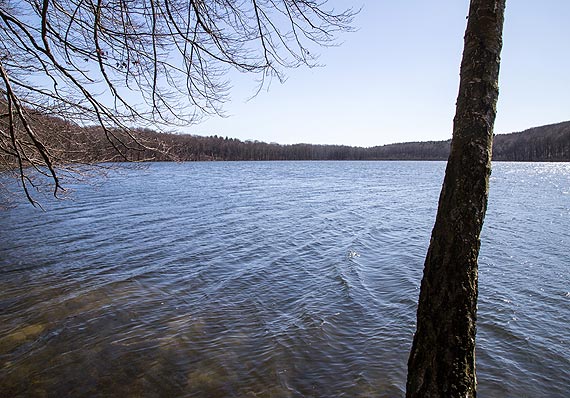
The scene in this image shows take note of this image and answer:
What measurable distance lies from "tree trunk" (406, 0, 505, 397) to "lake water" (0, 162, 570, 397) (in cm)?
240

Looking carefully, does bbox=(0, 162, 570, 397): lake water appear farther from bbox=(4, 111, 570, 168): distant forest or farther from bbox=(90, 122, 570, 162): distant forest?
bbox=(90, 122, 570, 162): distant forest

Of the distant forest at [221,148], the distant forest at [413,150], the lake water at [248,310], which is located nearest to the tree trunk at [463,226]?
the lake water at [248,310]

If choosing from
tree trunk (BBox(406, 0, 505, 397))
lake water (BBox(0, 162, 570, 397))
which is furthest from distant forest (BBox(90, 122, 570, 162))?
tree trunk (BBox(406, 0, 505, 397))

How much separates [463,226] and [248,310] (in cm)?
537

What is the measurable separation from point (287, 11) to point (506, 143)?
17305 centimetres

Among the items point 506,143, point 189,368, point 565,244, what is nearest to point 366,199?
point 565,244

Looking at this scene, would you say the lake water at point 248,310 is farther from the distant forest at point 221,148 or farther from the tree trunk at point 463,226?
the tree trunk at point 463,226

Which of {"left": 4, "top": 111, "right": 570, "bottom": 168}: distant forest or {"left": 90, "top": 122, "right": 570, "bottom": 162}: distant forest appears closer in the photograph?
{"left": 4, "top": 111, "right": 570, "bottom": 168}: distant forest

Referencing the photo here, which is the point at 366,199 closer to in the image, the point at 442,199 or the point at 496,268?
the point at 496,268

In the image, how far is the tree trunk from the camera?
2.61m

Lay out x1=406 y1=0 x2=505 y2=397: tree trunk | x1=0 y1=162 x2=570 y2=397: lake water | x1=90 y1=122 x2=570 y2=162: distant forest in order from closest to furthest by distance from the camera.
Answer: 1. x1=406 y1=0 x2=505 y2=397: tree trunk
2. x1=0 y1=162 x2=570 y2=397: lake water
3. x1=90 y1=122 x2=570 y2=162: distant forest

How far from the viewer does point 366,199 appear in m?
26.5

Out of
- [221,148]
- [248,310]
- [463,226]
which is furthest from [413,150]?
[463,226]

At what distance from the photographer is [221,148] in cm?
13725
